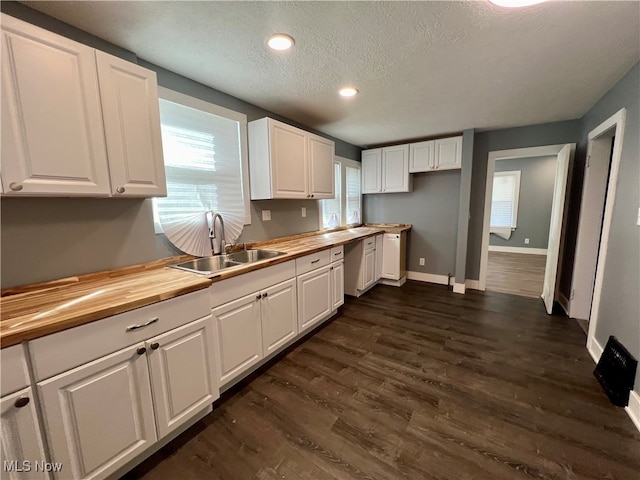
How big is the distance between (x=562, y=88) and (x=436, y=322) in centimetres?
242

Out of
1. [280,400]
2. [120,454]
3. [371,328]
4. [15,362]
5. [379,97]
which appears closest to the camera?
[15,362]

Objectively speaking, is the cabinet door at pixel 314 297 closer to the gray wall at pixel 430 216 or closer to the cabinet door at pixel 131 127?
the cabinet door at pixel 131 127

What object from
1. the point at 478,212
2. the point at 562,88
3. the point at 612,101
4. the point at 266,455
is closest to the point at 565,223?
the point at 478,212

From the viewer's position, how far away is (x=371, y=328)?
9.01ft

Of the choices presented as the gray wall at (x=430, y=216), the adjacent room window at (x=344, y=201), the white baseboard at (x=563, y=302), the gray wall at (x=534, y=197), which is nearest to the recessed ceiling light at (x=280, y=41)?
the adjacent room window at (x=344, y=201)

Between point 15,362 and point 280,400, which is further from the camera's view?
point 280,400

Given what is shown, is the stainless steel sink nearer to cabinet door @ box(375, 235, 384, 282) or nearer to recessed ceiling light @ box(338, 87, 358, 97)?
recessed ceiling light @ box(338, 87, 358, 97)

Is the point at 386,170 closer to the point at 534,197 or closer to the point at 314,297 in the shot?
the point at 314,297

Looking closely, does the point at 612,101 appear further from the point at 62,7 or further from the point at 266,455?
the point at 62,7

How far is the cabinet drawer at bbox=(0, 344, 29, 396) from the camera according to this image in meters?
0.88

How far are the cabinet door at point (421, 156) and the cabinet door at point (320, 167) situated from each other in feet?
4.69

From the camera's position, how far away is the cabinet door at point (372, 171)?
4.23 meters

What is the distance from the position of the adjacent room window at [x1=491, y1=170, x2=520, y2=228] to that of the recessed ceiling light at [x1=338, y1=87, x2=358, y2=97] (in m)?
5.41

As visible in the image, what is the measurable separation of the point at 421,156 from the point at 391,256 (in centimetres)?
154
